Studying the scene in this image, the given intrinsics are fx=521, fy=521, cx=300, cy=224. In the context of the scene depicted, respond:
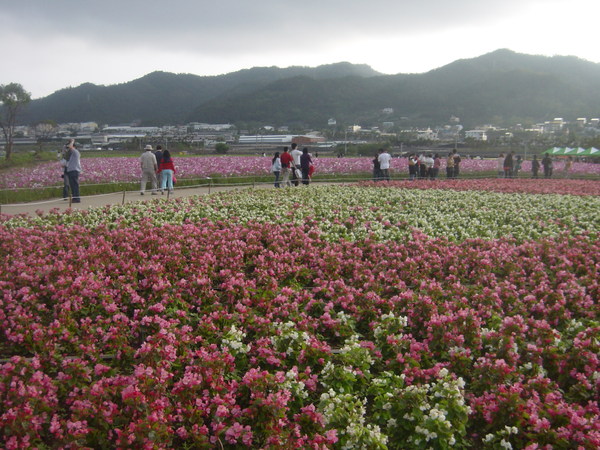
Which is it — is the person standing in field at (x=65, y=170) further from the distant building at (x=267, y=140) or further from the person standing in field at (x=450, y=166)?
the distant building at (x=267, y=140)

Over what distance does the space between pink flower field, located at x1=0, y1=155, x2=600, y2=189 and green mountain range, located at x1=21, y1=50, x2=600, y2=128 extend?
250 ft

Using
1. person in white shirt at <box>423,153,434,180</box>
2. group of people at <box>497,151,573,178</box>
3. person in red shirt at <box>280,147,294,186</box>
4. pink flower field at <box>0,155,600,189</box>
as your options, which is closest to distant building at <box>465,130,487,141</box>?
pink flower field at <box>0,155,600,189</box>

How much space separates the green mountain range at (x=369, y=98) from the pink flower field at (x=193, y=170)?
76.1 metres

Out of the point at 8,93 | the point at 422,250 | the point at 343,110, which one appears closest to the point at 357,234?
the point at 422,250

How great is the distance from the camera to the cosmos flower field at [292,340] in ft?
10.6

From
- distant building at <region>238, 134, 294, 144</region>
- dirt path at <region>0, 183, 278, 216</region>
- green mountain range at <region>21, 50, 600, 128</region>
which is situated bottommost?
dirt path at <region>0, 183, 278, 216</region>

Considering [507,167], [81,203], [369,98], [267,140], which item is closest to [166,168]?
[81,203]

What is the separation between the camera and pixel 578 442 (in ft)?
10.5

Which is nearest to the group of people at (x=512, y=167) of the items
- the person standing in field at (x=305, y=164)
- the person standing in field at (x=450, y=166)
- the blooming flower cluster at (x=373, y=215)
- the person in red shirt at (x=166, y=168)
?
the person standing in field at (x=450, y=166)

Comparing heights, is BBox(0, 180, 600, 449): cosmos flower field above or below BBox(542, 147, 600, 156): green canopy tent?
below

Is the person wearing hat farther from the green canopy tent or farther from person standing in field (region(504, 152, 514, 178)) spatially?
the green canopy tent

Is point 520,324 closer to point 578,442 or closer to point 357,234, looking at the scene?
point 578,442

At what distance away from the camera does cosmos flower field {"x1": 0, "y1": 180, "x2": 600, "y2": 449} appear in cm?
322

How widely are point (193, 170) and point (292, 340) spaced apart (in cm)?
1882
